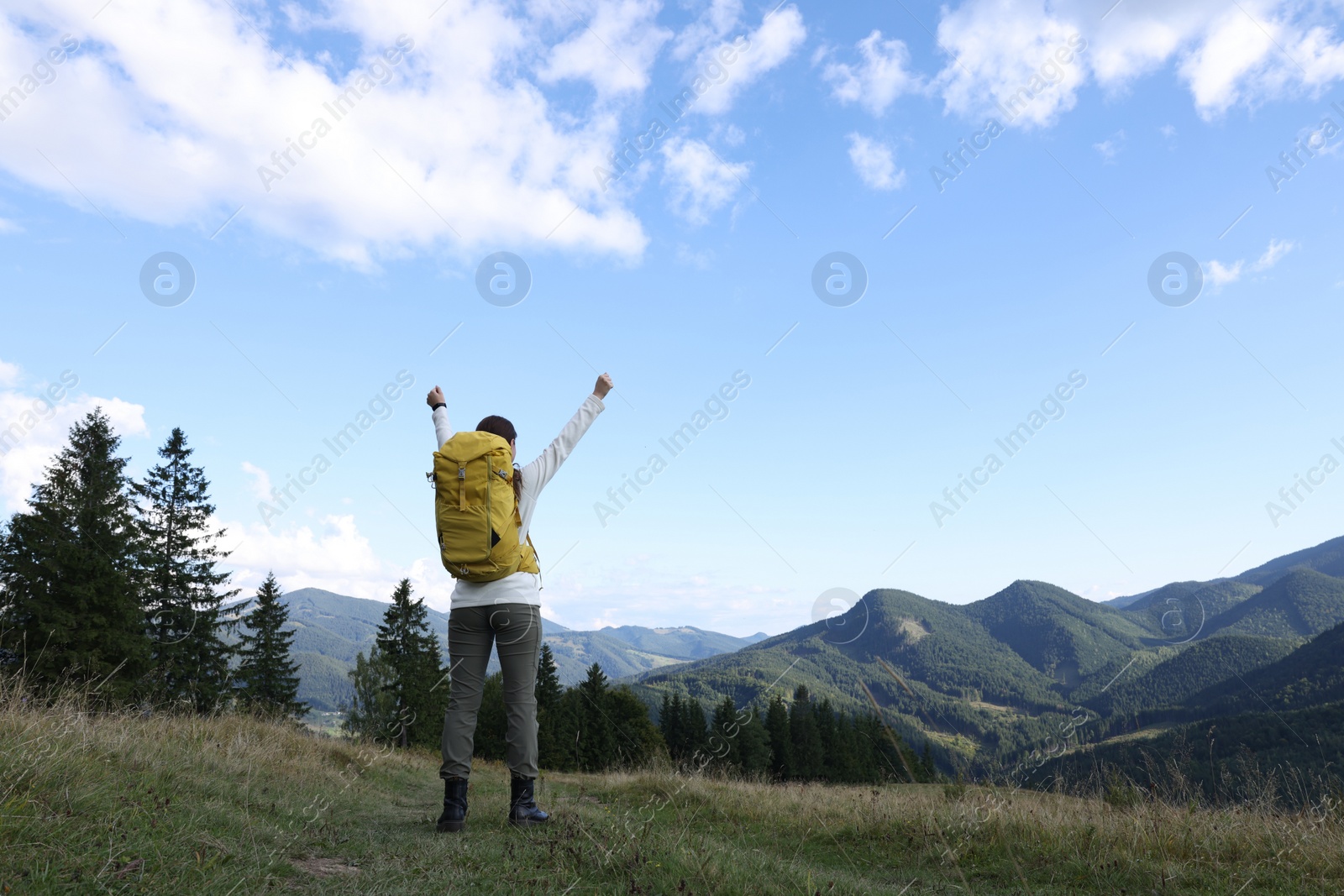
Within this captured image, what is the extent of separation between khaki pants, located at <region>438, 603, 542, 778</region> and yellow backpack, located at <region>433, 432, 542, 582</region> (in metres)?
0.29

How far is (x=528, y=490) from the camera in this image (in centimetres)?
473

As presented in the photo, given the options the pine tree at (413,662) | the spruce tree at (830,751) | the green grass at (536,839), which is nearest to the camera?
the green grass at (536,839)

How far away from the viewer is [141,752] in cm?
456

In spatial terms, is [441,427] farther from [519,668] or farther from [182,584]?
[182,584]

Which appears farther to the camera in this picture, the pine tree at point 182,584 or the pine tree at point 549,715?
the pine tree at point 549,715

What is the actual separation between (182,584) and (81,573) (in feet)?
33.1

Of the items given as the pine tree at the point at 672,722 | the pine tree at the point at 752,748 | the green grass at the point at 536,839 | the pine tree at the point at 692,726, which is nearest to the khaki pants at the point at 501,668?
the green grass at the point at 536,839

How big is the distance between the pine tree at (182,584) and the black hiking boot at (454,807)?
31366 millimetres

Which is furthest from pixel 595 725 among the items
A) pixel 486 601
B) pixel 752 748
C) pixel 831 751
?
pixel 486 601

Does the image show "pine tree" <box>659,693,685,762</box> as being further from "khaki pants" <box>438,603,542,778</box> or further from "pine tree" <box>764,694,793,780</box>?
"khaki pants" <box>438,603,542,778</box>

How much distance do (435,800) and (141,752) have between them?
3756 mm

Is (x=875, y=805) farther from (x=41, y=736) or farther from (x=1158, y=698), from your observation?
(x=1158, y=698)

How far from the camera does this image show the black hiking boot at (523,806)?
444 cm

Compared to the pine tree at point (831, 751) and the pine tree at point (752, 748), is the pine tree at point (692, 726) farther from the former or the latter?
the pine tree at point (831, 751)
